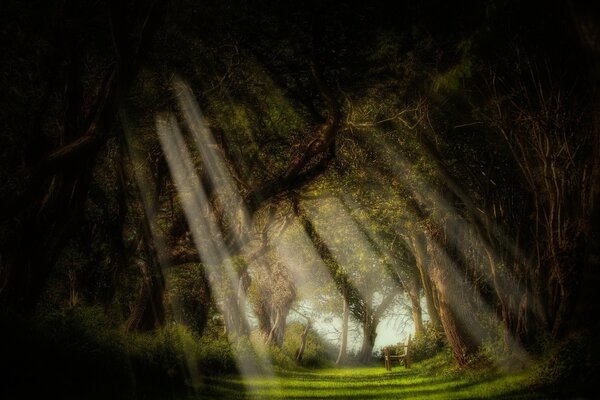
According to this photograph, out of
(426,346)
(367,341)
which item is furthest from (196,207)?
(367,341)

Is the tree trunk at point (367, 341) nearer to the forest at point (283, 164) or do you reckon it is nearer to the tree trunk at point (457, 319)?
the forest at point (283, 164)

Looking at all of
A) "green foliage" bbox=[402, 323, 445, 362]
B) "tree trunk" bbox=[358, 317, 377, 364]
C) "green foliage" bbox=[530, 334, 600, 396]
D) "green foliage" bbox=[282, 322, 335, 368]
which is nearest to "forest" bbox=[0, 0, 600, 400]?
"green foliage" bbox=[530, 334, 600, 396]

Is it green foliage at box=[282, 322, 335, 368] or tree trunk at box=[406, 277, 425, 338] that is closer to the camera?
tree trunk at box=[406, 277, 425, 338]

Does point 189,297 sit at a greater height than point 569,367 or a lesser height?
greater

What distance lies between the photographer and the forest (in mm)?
7652

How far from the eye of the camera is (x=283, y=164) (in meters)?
14.9

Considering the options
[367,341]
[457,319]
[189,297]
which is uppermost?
[189,297]

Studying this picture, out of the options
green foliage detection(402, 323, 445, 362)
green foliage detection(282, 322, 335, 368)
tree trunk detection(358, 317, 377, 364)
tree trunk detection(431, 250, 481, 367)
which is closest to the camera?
tree trunk detection(431, 250, 481, 367)

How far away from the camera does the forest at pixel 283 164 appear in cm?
765

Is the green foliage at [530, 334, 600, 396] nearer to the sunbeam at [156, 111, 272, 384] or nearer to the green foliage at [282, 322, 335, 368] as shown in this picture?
the sunbeam at [156, 111, 272, 384]

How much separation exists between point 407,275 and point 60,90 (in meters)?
22.9

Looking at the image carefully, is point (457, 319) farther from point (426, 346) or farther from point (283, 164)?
point (426, 346)

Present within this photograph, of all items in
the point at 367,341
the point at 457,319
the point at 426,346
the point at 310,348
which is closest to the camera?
the point at 457,319

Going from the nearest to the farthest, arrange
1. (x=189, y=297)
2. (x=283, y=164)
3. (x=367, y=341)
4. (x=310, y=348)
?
1. (x=283, y=164)
2. (x=189, y=297)
3. (x=310, y=348)
4. (x=367, y=341)
